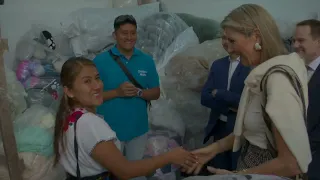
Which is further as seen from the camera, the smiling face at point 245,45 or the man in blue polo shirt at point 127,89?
the man in blue polo shirt at point 127,89

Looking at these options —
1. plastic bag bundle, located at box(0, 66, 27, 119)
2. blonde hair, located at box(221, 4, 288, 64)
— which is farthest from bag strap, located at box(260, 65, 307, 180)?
plastic bag bundle, located at box(0, 66, 27, 119)

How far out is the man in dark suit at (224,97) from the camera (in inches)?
98.5

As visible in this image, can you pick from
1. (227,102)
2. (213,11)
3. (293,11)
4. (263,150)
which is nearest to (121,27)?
(227,102)

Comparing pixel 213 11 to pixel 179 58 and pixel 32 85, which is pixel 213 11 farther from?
pixel 32 85

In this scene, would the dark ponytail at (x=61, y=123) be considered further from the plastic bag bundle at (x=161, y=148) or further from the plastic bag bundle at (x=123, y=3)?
the plastic bag bundle at (x=123, y=3)

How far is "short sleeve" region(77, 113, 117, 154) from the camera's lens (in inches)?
58.7

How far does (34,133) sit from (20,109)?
0.43 m

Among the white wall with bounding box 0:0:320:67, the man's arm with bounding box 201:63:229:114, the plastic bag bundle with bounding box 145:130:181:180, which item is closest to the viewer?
the man's arm with bounding box 201:63:229:114

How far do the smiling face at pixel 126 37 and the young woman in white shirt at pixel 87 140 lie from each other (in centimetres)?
85

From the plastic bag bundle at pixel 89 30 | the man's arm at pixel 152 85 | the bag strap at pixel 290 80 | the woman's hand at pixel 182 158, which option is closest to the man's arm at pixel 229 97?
the man's arm at pixel 152 85

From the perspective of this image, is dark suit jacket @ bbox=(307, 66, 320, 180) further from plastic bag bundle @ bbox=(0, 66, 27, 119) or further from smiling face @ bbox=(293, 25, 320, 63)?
plastic bag bundle @ bbox=(0, 66, 27, 119)

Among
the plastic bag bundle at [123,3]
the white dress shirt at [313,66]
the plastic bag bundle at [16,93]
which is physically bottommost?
the plastic bag bundle at [16,93]

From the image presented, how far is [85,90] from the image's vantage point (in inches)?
64.4

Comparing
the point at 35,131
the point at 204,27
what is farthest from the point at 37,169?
the point at 204,27
